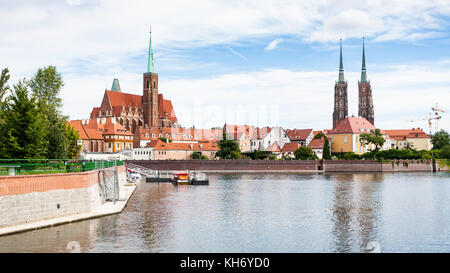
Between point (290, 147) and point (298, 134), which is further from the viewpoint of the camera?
point (298, 134)

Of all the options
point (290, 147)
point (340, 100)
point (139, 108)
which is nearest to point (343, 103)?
point (340, 100)

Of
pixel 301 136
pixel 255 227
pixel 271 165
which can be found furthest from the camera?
pixel 301 136

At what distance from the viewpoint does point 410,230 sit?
28.3 m

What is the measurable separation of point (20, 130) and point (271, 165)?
75437 mm

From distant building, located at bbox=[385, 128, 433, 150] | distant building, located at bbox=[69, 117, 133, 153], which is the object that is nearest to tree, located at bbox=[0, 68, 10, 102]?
distant building, located at bbox=[69, 117, 133, 153]

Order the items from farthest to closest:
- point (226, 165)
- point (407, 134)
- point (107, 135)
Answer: point (407, 134) → point (107, 135) → point (226, 165)

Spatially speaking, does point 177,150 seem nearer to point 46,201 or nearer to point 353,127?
point 353,127

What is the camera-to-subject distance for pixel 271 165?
348 ft

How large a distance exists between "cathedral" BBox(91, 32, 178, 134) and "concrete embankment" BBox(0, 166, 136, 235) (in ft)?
381

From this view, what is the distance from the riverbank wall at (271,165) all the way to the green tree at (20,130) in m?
66.8

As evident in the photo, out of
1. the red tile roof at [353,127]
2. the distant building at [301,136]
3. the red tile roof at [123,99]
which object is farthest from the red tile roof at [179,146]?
the red tile roof at [353,127]

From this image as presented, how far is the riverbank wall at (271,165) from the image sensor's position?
104 m

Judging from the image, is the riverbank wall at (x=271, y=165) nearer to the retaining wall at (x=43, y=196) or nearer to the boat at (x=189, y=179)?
the boat at (x=189, y=179)
